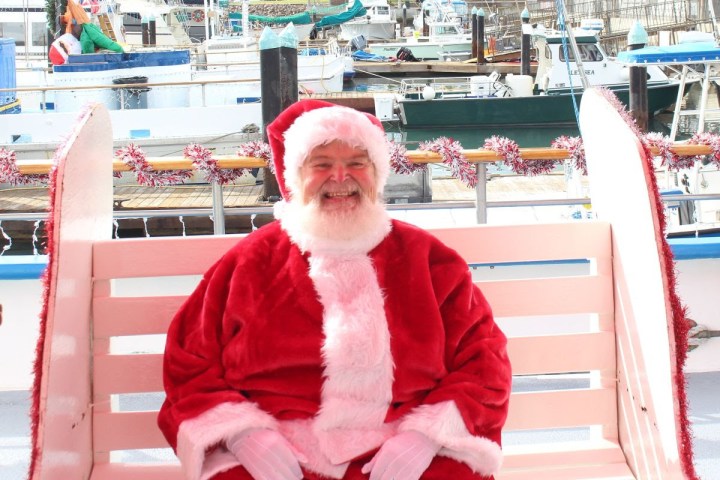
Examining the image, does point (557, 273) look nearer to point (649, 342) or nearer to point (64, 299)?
point (649, 342)

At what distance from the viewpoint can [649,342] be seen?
2.19 metres

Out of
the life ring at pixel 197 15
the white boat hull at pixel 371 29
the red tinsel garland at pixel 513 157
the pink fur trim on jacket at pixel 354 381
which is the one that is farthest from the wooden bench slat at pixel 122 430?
the white boat hull at pixel 371 29

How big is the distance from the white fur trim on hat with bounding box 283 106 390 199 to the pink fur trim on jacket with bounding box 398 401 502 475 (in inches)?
21.7

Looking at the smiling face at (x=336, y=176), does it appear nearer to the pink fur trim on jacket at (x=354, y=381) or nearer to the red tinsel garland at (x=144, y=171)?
the pink fur trim on jacket at (x=354, y=381)

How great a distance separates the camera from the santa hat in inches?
84.5

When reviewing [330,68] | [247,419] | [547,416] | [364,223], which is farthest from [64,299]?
[330,68]

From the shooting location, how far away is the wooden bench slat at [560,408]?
2.49 m

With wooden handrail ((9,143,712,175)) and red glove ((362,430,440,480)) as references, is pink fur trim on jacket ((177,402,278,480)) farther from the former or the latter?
wooden handrail ((9,143,712,175))

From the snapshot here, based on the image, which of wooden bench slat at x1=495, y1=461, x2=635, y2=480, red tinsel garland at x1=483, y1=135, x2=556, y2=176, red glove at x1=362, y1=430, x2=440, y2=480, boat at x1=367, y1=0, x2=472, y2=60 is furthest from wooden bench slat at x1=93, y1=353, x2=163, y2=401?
boat at x1=367, y1=0, x2=472, y2=60

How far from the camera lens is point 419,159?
419 centimetres

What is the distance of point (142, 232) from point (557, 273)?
7.16m

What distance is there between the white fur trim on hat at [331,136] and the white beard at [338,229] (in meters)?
0.09

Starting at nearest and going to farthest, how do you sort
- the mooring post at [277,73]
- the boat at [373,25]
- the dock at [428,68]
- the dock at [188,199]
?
the mooring post at [277,73]
the dock at [188,199]
the dock at [428,68]
the boat at [373,25]

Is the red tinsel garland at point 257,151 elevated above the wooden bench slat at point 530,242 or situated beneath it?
elevated above
